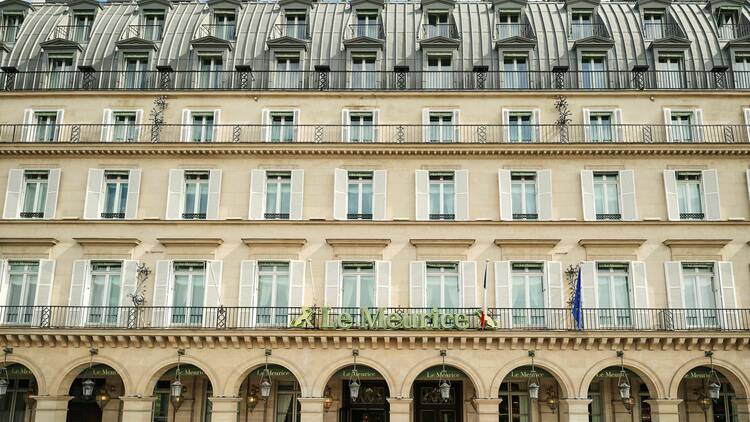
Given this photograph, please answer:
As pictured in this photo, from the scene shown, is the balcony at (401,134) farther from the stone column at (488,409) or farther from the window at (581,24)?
the stone column at (488,409)

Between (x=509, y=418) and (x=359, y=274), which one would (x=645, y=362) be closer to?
(x=509, y=418)

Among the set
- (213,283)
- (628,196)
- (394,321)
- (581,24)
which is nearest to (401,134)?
(394,321)

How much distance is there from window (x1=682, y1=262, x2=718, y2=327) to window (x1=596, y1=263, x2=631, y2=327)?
233 cm

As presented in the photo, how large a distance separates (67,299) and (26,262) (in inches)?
99.0

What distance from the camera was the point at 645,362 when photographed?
96.8ft

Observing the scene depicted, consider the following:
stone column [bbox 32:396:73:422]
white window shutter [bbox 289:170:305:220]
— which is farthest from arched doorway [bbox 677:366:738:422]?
stone column [bbox 32:396:73:422]

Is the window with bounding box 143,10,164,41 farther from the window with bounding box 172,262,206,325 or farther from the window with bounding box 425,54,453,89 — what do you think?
the window with bounding box 425,54,453,89

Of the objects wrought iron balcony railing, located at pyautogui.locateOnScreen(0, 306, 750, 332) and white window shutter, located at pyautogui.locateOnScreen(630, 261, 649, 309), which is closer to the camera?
wrought iron balcony railing, located at pyautogui.locateOnScreen(0, 306, 750, 332)

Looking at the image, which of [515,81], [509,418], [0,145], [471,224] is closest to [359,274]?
[471,224]

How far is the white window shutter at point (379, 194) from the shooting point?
104 feet

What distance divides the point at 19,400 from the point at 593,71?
28.8 metres

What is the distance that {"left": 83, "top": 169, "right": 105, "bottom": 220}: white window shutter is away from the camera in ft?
106

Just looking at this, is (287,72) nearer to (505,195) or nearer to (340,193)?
(340,193)

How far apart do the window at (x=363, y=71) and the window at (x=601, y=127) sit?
378 inches
